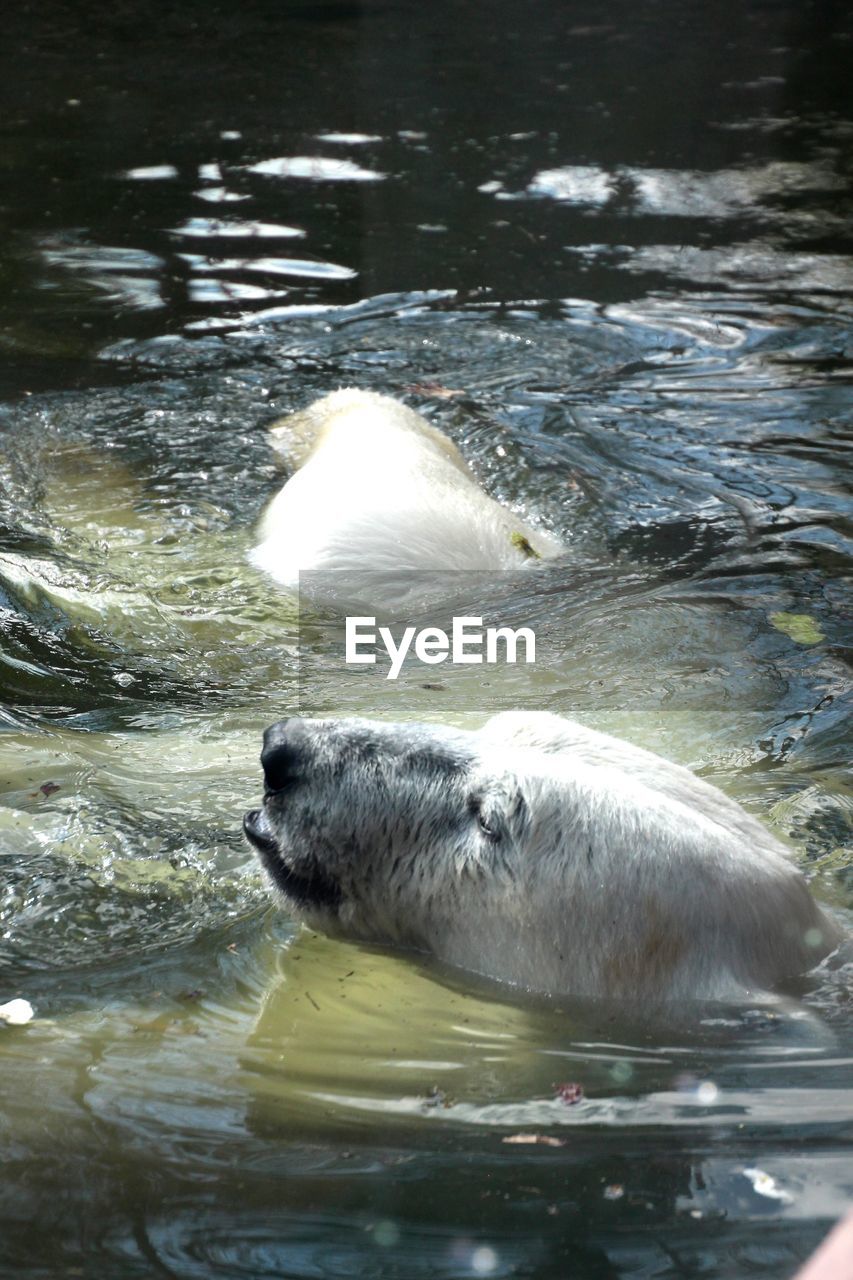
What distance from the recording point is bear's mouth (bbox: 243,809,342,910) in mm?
3225

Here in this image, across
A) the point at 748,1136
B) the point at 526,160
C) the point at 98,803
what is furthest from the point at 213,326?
the point at 748,1136

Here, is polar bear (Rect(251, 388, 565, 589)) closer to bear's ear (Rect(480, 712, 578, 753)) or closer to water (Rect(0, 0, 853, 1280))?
water (Rect(0, 0, 853, 1280))

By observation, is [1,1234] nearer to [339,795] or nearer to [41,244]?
[339,795]

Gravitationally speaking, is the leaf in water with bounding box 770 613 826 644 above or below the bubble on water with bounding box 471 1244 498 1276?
below

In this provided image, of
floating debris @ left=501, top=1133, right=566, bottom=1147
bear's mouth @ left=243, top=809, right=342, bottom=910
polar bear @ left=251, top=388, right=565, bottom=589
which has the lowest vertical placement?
polar bear @ left=251, top=388, right=565, bottom=589

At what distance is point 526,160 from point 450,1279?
32.9ft

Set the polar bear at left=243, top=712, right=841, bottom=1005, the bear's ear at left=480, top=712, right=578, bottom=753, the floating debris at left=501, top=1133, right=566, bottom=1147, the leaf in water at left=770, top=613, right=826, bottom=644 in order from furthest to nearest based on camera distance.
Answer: the leaf in water at left=770, top=613, right=826, bottom=644
the bear's ear at left=480, top=712, right=578, bottom=753
the polar bear at left=243, top=712, right=841, bottom=1005
the floating debris at left=501, top=1133, right=566, bottom=1147

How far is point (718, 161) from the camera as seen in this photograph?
36.1 feet

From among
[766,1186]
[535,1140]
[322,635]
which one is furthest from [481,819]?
[322,635]

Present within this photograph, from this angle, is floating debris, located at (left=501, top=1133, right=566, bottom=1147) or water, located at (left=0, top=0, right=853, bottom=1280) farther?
floating debris, located at (left=501, top=1133, right=566, bottom=1147)

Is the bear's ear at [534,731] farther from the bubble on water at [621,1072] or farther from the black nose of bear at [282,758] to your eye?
the bubble on water at [621,1072]

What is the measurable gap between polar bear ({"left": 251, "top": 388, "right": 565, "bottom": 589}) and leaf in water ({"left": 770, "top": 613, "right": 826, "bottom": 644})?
1.02 meters

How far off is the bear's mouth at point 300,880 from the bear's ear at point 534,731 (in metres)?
0.49

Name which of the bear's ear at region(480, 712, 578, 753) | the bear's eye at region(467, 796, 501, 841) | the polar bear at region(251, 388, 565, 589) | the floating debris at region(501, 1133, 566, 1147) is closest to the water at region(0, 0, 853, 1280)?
the floating debris at region(501, 1133, 566, 1147)
